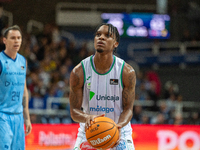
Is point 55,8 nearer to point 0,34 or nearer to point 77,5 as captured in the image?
point 77,5

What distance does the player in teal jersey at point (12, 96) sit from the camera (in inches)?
176

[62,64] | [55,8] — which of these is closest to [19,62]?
[62,64]

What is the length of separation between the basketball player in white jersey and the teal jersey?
118 cm

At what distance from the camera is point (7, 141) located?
4398mm

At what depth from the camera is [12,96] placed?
461 cm

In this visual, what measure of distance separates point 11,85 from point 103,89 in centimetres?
150

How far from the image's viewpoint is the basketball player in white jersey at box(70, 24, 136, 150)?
3.82m

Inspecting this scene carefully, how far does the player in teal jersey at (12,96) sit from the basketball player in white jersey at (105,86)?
1170 millimetres

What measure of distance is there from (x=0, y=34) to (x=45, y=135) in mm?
6438

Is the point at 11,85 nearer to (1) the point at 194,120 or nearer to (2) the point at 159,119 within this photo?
(2) the point at 159,119

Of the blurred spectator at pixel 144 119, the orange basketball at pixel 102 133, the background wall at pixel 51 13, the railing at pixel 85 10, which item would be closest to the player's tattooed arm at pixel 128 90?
the orange basketball at pixel 102 133

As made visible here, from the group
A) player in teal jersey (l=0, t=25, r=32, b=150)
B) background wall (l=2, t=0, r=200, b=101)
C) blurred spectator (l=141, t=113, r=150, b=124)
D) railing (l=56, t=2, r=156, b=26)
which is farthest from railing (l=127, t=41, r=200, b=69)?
player in teal jersey (l=0, t=25, r=32, b=150)

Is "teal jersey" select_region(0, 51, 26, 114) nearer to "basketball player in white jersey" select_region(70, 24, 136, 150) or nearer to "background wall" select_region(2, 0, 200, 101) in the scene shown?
"basketball player in white jersey" select_region(70, 24, 136, 150)

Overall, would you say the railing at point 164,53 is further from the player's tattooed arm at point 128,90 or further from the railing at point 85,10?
the player's tattooed arm at point 128,90
